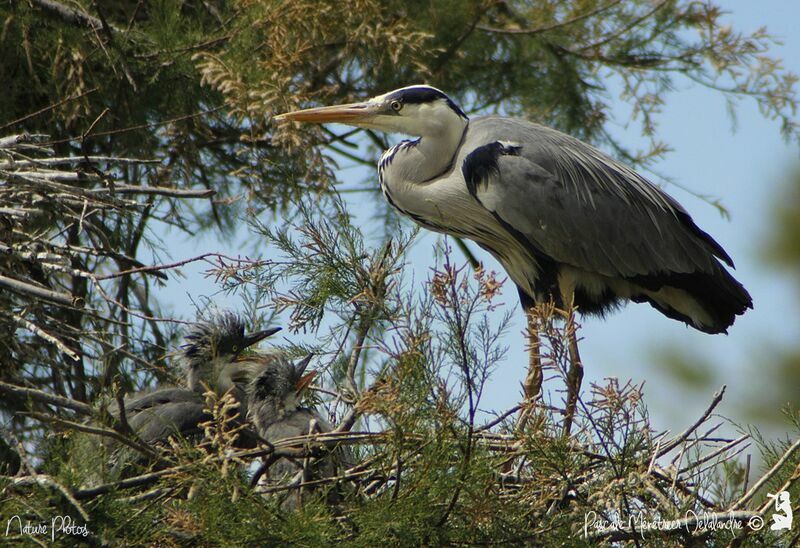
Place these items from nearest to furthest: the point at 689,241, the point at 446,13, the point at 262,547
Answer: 1. the point at 262,547
2. the point at 689,241
3. the point at 446,13

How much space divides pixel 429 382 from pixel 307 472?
0.51 metres

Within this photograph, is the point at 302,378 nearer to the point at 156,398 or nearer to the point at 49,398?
the point at 156,398

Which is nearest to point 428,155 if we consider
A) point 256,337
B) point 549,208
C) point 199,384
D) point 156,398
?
point 549,208

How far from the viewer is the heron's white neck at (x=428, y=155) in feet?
14.1

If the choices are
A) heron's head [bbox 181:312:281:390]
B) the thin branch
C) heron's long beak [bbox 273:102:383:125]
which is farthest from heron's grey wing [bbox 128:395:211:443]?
heron's long beak [bbox 273:102:383:125]

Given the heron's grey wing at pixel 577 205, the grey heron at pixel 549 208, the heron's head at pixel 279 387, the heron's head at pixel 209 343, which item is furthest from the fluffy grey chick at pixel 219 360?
the heron's grey wing at pixel 577 205

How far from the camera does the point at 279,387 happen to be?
12.5 ft

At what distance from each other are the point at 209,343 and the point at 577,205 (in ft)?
4.84

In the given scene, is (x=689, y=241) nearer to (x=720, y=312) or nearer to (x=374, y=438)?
(x=720, y=312)

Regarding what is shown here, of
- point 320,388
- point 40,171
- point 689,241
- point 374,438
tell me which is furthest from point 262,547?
point 689,241

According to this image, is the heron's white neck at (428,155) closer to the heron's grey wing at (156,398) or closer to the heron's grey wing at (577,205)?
the heron's grey wing at (577,205)

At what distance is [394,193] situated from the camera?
4.35 metres

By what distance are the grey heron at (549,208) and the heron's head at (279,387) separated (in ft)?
2.70

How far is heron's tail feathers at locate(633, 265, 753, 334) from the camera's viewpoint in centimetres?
427
